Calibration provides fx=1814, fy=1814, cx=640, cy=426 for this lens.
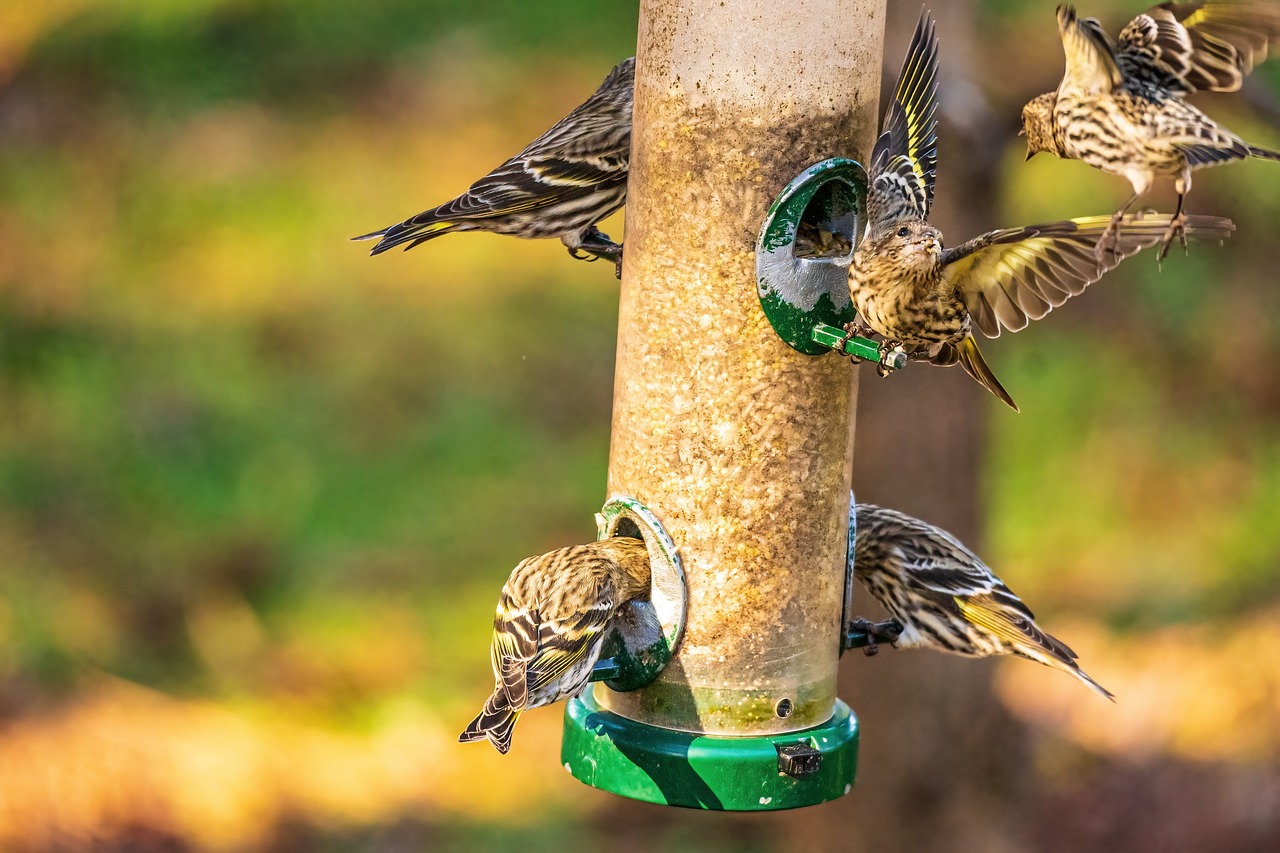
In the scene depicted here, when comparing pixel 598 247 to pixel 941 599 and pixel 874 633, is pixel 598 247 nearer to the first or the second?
pixel 874 633

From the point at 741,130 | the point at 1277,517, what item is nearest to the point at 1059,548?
the point at 1277,517

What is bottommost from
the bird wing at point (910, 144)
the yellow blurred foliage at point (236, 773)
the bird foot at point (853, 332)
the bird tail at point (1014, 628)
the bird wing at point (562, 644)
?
the yellow blurred foliage at point (236, 773)

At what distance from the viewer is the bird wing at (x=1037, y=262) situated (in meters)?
4.45

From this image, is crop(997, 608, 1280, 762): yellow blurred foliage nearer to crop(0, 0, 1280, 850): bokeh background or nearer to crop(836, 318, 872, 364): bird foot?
crop(0, 0, 1280, 850): bokeh background

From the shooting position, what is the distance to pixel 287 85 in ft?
48.4

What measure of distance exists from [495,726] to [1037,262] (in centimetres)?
197

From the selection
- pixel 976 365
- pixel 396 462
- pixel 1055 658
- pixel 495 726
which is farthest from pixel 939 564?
pixel 396 462

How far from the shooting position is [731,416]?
17.9ft

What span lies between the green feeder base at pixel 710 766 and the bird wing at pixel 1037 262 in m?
1.35

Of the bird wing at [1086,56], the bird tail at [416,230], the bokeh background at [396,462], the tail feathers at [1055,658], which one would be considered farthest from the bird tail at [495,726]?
the bokeh background at [396,462]

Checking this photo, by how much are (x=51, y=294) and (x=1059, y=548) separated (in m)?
7.51

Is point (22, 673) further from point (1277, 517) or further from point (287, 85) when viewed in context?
point (1277, 517)

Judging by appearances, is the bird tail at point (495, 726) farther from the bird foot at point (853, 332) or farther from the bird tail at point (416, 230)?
the bird tail at point (416, 230)

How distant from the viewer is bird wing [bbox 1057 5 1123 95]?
4.66 meters
